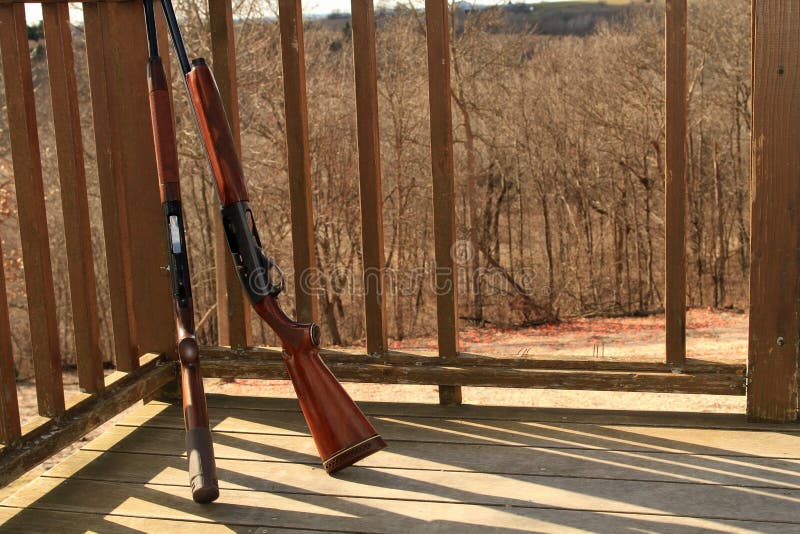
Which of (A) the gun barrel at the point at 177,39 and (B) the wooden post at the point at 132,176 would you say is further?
(B) the wooden post at the point at 132,176

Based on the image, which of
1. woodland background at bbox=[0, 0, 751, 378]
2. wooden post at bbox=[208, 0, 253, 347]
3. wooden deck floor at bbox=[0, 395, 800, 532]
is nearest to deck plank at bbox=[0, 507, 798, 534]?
wooden deck floor at bbox=[0, 395, 800, 532]

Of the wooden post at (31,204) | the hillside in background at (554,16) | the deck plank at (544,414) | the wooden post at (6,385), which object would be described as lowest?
the deck plank at (544,414)

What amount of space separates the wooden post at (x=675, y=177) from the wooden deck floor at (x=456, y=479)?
29 cm

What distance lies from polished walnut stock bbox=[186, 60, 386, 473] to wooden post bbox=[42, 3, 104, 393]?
41cm

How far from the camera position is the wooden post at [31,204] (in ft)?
6.13

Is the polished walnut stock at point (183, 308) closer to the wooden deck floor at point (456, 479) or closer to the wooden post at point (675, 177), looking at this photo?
the wooden deck floor at point (456, 479)

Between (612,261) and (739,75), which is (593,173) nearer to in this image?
(612,261)

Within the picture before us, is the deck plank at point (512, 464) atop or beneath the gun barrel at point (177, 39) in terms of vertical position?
beneath

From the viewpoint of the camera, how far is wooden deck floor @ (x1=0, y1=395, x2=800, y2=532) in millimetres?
1724

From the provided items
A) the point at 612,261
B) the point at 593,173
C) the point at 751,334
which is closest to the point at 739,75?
the point at 593,173

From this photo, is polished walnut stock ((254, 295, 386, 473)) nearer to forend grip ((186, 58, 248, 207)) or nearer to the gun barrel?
forend grip ((186, 58, 248, 207))

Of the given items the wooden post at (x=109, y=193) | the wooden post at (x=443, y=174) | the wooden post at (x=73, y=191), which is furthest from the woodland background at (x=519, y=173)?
the wooden post at (x=73, y=191)

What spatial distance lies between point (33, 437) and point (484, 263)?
16795 millimetres

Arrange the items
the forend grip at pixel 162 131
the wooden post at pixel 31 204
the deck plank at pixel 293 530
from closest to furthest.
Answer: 1. the deck plank at pixel 293 530
2. the wooden post at pixel 31 204
3. the forend grip at pixel 162 131
